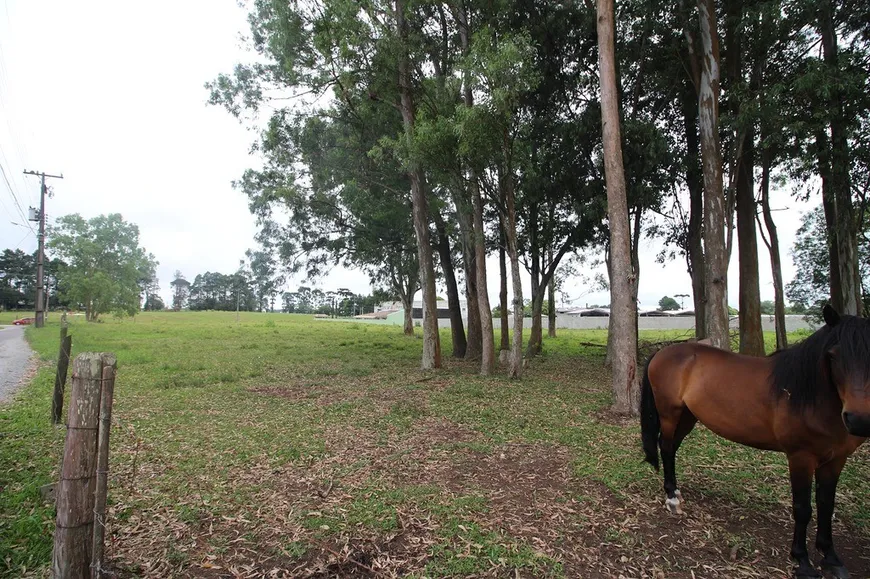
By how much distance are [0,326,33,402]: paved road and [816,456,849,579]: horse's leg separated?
11.3 meters

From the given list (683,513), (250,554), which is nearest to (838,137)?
(683,513)

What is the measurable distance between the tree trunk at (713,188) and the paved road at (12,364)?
13228 millimetres

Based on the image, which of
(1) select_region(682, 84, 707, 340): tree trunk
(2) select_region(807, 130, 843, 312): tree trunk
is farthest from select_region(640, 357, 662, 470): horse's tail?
(1) select_region(682, 84, 707, 340): tree trunk

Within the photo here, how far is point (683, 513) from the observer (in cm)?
371

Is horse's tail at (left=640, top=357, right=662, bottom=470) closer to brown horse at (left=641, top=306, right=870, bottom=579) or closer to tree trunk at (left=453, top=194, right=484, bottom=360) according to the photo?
brown horse at (left=641, top=306, right=870, bottom=579)

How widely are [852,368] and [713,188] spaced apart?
7.51 metres

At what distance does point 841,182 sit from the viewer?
30.3 ft

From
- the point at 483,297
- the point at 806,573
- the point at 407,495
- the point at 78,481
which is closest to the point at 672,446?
the point at 806,573

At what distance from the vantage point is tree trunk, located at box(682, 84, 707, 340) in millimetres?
11844

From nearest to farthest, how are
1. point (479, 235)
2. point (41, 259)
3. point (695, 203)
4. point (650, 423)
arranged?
point (650, 423), point (479, 235), point (695, 203), point (41, 259)

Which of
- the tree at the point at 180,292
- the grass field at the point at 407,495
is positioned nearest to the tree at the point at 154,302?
the tree at the point at 180,292

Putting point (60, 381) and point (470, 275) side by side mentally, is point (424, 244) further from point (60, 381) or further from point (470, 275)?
point (60, 381)

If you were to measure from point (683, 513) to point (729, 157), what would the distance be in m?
9.55

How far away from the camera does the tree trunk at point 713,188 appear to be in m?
8.81
